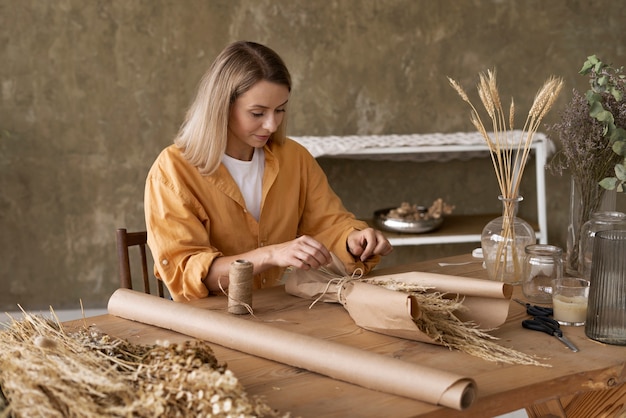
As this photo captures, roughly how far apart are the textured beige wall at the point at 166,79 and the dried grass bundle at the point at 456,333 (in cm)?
278

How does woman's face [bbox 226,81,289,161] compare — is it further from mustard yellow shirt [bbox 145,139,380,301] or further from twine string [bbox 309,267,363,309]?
twine string [bbox 309,267,363,309]

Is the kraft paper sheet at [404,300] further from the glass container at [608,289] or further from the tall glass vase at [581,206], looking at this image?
the tall glass vase at [581,206]

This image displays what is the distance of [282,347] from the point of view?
5.30ft

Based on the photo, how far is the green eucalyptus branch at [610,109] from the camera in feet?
7.17

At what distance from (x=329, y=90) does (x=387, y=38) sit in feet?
1.43

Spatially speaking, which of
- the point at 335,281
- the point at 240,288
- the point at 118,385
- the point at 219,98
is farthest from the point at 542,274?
the point at 118,385

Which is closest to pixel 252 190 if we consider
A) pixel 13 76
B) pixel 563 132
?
pixel 563 132

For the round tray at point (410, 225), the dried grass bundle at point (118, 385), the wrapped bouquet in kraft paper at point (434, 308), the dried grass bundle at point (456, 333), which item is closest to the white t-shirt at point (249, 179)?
the wrapped bouquet in kraft paper at point (434, 308)


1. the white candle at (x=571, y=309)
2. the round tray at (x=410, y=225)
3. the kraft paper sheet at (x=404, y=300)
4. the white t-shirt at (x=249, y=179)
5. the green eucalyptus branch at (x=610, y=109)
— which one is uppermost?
the green eucalyptus branch at (x=610, y=109)

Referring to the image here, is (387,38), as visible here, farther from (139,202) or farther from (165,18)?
(139,202)

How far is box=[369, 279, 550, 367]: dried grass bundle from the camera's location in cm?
166

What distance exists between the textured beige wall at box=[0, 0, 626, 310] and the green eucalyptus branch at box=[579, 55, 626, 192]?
2.26 meters

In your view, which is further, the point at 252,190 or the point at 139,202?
the point at 139,202

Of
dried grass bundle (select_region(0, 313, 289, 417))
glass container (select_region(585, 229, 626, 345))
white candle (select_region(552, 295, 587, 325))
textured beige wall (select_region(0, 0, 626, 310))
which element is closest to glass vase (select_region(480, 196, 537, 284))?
white candle (select_region(552, 295, 587, 325))
